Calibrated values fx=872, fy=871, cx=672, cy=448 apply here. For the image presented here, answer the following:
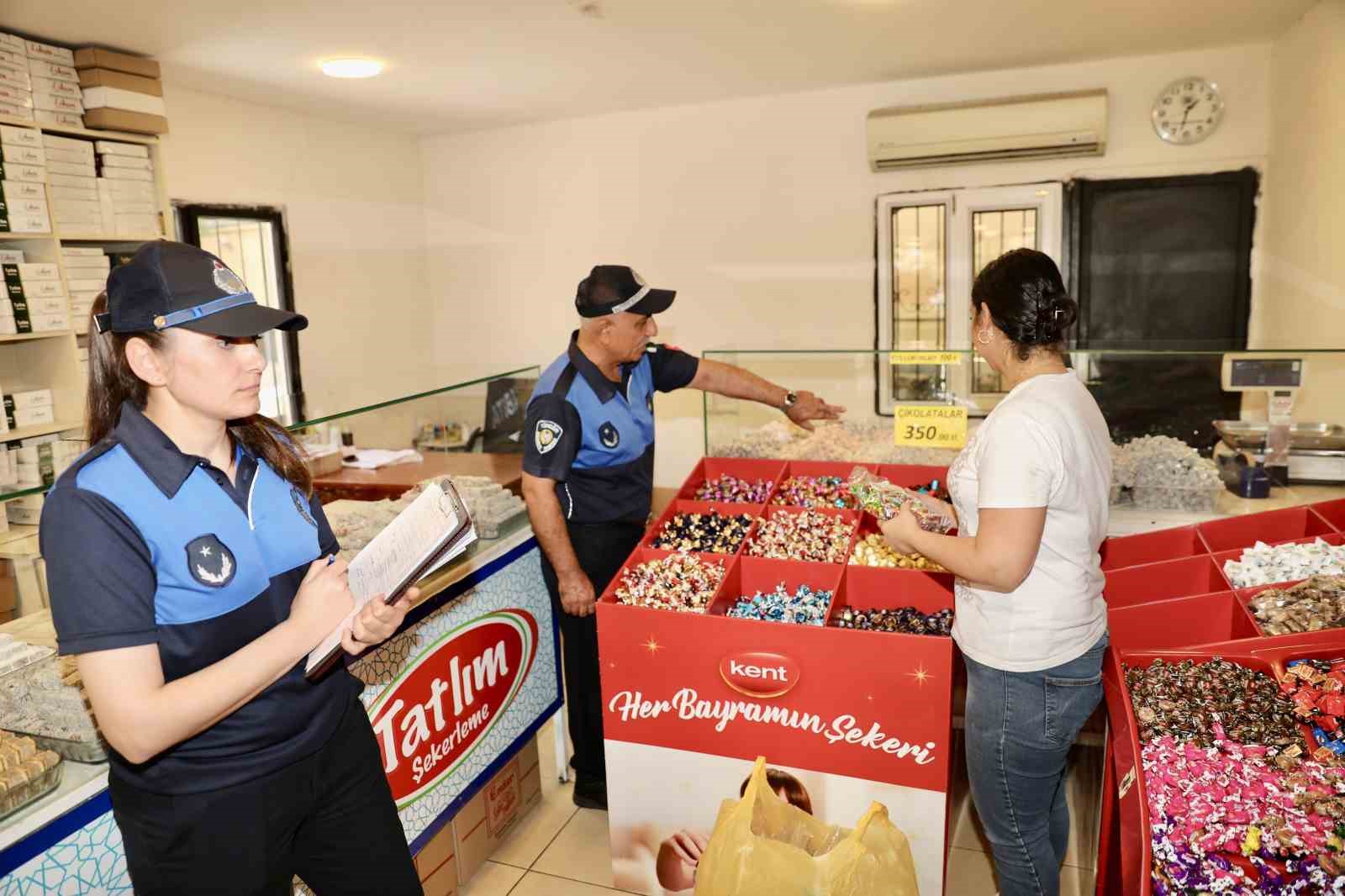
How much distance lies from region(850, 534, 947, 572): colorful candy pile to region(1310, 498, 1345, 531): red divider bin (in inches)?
47.3

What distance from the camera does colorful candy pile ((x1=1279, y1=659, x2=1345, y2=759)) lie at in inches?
67.7

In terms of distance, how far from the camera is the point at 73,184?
13.1 feet

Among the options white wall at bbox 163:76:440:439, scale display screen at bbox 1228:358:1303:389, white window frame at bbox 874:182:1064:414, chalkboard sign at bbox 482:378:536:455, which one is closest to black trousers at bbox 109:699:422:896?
chalkboard sign at bbox 482:378:536:455

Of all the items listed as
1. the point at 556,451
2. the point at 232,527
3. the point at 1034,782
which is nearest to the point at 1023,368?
the point at 1034,782

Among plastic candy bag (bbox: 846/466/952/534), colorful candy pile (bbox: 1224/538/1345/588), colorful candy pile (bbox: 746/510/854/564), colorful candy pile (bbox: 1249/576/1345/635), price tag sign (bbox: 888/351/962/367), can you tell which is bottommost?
colorful candy pile (bbox: 1249/576/1345/635)

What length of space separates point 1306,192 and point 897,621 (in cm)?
369

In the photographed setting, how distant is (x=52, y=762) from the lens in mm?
1478

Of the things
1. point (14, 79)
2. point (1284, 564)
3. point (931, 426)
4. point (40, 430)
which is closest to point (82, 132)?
point (14, 79)

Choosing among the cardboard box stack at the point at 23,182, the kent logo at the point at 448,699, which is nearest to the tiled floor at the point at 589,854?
the kent logo at the point at 448,699

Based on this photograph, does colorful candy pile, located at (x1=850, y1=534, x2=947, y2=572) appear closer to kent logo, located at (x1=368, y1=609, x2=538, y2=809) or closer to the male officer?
the male officer

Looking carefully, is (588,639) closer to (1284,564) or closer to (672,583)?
(672,583)

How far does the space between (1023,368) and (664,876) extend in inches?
65.2

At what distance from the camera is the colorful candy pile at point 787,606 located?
2.22 metres

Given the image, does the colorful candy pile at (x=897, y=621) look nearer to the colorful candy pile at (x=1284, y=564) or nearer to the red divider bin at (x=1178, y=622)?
the red divider bin at (x=1178, y=622)
